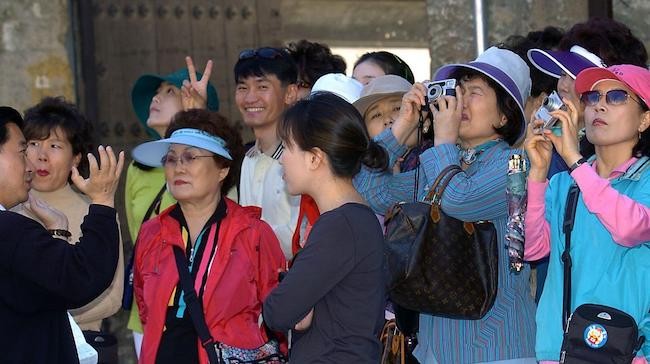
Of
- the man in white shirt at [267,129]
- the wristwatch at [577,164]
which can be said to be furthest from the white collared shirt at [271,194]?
the wristwatch at [577,164]

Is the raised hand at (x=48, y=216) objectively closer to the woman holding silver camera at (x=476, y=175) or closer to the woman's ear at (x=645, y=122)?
the woman holding silver camera at (x=476, y=175)

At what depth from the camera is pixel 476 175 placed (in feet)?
15.4

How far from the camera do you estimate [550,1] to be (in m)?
7.89

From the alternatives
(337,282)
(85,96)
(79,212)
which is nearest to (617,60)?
(337,282)

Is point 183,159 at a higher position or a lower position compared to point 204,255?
higher

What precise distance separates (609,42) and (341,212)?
5.09ft

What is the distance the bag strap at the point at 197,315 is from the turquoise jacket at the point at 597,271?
1.36 metres

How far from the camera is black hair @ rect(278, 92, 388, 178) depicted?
4.27 metres

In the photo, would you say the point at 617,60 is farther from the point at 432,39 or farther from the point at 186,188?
the point at 432,39

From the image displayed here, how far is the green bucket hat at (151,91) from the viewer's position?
22.5 ft

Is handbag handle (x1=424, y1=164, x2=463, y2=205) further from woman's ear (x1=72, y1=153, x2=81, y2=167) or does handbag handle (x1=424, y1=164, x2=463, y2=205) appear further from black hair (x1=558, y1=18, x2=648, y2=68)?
woman's ear (x1=72, y1=153, x2=81, y2=167)

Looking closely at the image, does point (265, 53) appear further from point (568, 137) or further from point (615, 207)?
point (615, 207)

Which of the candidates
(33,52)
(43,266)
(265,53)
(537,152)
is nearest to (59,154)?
(265,53)

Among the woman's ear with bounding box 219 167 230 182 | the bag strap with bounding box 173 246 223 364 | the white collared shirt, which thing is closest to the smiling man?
the bag strap with bounding box 173 246 223 364
